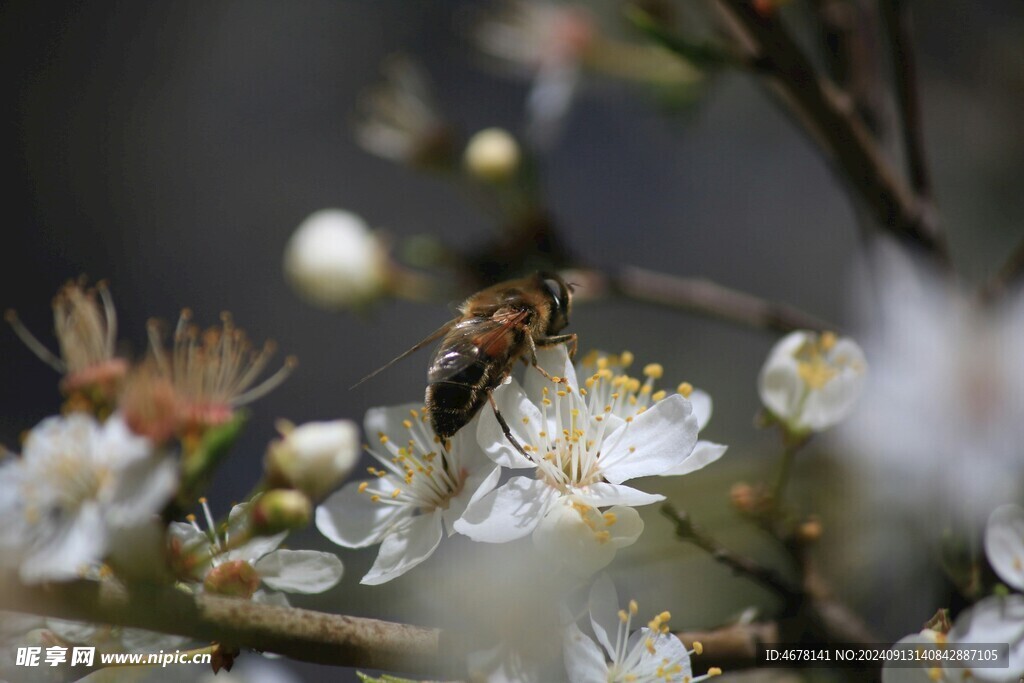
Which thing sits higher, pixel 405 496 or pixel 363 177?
pixel 363 177

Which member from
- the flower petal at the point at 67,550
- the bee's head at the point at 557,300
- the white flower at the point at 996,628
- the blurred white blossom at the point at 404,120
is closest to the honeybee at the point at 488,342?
the bee's head at the point at 557,300

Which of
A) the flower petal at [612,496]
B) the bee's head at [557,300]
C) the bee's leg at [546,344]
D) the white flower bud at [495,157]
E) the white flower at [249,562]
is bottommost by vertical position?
the white flower at [249,562]

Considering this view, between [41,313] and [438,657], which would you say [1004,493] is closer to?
[438,657]

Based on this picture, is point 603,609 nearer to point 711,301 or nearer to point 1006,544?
point 1006,544

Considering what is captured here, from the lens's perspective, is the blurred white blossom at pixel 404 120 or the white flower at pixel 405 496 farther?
the blurred white blossom at pixel 404 120

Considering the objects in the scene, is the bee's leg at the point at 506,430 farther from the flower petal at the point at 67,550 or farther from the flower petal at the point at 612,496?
the flower petal at the point at 67,550

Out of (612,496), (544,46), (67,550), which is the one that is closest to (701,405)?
(612,496)

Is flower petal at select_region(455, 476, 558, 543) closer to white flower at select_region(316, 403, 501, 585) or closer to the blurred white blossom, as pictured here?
white flower at select_region(316, 403, 501, 585)


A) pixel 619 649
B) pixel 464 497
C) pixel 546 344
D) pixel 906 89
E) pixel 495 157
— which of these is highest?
pixel 906 89

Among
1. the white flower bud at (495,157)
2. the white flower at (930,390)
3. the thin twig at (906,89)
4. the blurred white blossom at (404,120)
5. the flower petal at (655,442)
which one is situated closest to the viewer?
the flower petal at (655,442)
